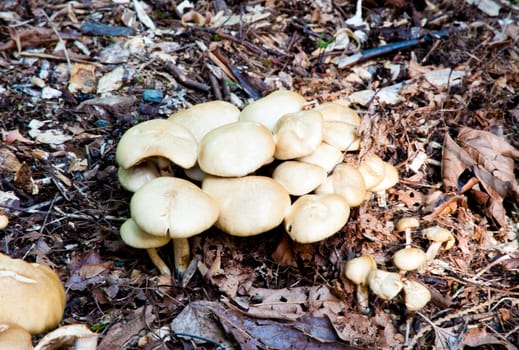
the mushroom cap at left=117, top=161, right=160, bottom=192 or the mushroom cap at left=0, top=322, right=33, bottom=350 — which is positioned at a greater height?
the mushroom cap at left=0, top=322, right=33, bottom=350

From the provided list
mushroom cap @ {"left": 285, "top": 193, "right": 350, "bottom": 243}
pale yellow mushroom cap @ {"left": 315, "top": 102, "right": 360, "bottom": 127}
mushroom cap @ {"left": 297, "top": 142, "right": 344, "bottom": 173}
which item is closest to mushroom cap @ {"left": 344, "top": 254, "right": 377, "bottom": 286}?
mushroom cap @ {"left": 285, "top": 193, "right": 350, "bottom": 243}

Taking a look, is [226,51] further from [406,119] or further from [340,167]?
[340,167]

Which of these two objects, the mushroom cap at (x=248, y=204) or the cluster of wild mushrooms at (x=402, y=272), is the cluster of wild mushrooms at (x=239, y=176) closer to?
the mushroom cap at (x=248, y=204)

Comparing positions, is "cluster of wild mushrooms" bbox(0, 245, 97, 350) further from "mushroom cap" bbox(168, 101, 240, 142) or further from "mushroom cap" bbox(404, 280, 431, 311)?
"mushroom cap" bbox(404, 280, 431, 311)

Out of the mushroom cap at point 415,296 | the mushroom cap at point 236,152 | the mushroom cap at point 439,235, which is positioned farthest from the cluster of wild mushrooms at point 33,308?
the mushroom cap at point 439,235

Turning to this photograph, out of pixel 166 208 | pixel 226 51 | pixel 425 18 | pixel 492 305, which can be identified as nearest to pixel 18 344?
pixel 166 208

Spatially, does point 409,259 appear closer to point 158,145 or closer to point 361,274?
point 361,274
